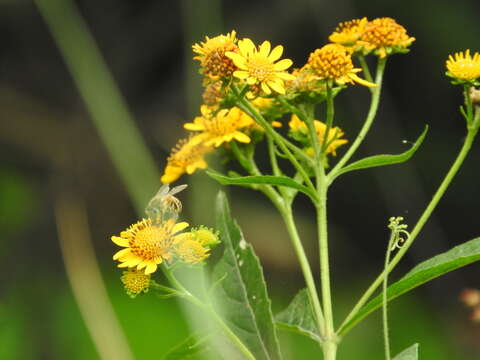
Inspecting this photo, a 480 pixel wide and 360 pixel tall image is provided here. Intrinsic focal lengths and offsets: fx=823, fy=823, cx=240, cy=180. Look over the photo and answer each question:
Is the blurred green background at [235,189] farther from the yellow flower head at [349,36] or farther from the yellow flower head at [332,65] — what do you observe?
the yellow flower head at [332,65]

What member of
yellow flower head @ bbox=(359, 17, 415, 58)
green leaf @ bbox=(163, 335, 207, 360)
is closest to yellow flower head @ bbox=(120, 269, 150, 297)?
green leaf @ bbox=(163, 335, 207, 360)

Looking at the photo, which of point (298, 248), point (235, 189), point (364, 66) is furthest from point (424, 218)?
point (235, 189)

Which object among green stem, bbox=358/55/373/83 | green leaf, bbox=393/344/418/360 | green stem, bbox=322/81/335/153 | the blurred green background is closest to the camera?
green leaf, bbox=393/344/418/360

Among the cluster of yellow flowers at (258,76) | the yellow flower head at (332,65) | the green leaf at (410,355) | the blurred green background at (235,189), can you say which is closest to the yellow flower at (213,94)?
the cluster of yellow flowers at (258,76)

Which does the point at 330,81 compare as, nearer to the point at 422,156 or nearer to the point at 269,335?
the point at 269,335

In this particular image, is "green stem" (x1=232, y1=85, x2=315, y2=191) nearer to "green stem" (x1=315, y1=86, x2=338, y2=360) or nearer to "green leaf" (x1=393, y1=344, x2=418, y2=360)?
"green stem" (x1=315, y1=86, x2=338, y2=360)

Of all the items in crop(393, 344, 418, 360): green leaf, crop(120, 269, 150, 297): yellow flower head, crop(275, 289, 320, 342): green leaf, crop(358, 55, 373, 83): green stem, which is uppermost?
crop(358, 55, 373, 83): green stem
